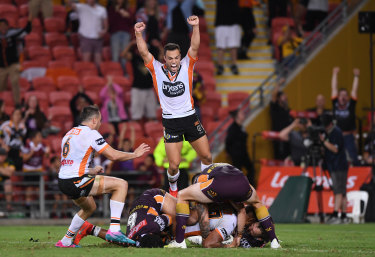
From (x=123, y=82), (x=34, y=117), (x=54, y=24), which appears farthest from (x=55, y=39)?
(x=34, y=117)

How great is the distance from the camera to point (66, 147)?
36.6ft

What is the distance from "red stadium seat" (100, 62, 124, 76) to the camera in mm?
23688

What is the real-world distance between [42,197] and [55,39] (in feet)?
20.7

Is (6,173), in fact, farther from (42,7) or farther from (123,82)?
(42,7)

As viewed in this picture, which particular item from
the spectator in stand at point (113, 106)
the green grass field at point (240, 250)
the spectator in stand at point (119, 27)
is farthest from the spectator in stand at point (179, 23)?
the green grass field at point (240, 250)

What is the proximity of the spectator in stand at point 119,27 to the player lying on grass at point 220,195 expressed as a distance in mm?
12807

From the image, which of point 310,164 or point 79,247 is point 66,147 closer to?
point 79,247

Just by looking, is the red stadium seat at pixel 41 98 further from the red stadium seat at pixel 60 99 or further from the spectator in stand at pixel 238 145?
the spectator in stand at pixel 238 145

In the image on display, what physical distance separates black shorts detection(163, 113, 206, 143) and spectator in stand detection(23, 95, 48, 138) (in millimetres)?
8020

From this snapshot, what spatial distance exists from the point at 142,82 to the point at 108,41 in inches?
126

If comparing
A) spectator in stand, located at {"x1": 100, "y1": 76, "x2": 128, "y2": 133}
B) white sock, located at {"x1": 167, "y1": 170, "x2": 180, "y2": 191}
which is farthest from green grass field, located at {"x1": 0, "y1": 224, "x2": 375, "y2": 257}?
spectator in stand, located at {"x1": 100, "y1": 76, "x2": 128, "y2": 133}

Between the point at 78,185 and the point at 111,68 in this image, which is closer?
the point at 78,185

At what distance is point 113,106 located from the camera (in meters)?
21.7

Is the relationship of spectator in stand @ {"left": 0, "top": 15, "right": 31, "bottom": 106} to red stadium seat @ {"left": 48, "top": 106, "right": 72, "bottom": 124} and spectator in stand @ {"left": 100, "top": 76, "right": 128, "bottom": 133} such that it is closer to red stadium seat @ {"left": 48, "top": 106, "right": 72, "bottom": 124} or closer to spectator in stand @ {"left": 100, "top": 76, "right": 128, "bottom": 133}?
red stadium seat @ {"left": 48, "top": 106, "right": 72, "bottom": 124}
